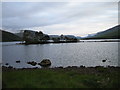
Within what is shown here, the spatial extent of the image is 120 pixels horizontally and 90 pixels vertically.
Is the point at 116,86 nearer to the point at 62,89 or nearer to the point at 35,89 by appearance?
the point at 62,89

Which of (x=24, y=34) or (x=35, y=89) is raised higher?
(x=24, y=34)

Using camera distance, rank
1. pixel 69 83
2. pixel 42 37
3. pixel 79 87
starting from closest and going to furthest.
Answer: pixel 79 87
pixel 69 83
pixel 42 37

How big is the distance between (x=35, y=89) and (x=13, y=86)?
Result: 6.06 ft

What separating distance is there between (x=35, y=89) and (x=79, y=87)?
11.7 feet

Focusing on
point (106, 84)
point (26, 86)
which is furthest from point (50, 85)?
point (106, 84)

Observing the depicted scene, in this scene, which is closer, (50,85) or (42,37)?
(50,85)

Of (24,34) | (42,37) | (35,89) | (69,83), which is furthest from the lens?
(42,37)

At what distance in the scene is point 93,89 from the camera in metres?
11.1

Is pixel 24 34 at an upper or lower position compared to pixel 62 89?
upper

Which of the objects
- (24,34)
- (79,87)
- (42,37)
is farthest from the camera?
(42,37)

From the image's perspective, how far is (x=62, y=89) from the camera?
10.7 metres

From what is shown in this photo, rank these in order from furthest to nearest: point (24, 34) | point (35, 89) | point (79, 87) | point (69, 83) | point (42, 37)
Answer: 1. point (42, 37)
2. point (24, 34)
3. point (69, 83)
4. point (79, 87)
5. point (35, 89)

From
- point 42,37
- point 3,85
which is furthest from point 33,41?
point 3,85

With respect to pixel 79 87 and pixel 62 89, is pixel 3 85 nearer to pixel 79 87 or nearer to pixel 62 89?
pixel 62 89
